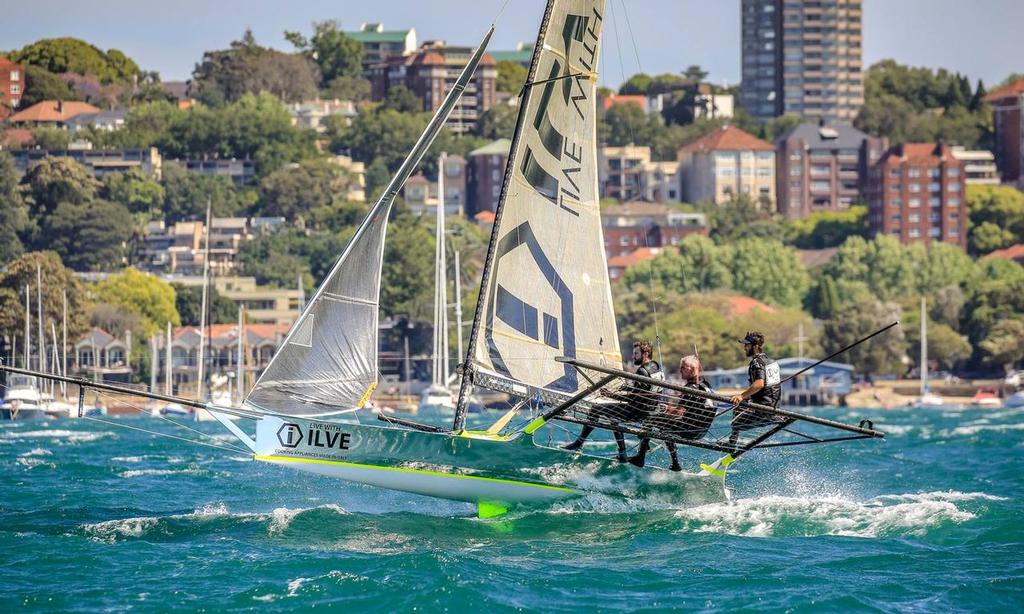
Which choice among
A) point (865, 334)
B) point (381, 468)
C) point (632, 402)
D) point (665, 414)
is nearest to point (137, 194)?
point (865, 334)

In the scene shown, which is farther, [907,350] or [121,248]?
[121,248]

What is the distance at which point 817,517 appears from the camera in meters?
29.9

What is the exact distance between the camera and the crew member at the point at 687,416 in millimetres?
27562

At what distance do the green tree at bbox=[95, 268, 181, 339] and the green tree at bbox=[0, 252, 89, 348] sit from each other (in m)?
8.51

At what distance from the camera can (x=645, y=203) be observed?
19288 cm

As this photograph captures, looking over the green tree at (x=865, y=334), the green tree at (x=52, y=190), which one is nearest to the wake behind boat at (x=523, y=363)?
the green tree at (x=865, y=334)

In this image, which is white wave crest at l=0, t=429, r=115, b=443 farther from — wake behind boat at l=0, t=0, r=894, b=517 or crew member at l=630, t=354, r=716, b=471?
crew member at l=630, t=354, r=716, b=471

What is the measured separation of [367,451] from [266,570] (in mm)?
3184

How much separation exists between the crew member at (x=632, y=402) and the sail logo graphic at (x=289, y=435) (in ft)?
13.1

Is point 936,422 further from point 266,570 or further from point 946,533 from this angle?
point 266,570

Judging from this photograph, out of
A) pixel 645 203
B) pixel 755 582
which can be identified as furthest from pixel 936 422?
pixel 645 203

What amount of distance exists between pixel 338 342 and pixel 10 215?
15440 cm

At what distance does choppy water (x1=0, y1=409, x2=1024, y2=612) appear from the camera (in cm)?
2328

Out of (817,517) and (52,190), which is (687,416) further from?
(52,190)
